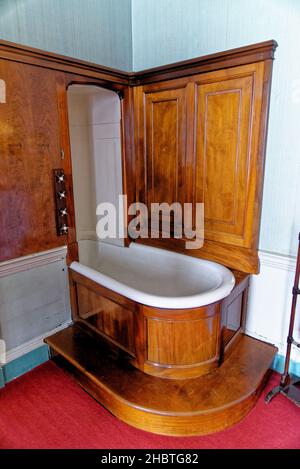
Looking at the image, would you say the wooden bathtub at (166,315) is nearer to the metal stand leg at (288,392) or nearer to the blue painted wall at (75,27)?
the metal stand leg at (288,392)

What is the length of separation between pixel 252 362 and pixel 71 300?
1.39 metres

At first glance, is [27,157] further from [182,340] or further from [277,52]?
[277,52]

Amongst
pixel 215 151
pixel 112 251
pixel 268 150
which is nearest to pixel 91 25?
pixel 215 151

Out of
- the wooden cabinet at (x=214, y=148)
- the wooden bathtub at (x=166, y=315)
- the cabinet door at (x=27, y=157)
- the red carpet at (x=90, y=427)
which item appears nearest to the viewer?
the red carpet at (x=90, y=427)

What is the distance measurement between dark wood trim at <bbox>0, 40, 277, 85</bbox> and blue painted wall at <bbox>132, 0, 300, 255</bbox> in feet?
0.31

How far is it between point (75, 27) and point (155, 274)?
6.45 ft

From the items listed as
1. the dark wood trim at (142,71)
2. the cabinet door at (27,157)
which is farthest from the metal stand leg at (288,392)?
the dark wood trim at (142,71)

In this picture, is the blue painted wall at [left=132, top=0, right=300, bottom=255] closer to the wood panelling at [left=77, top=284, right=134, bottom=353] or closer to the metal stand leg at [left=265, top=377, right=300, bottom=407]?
the metal stand leg at [left=265, top=377, right=300, bottom=407]

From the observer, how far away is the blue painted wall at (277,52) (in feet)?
5.75

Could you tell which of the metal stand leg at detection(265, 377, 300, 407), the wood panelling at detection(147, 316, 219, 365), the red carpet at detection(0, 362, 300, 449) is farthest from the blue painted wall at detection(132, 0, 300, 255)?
the red carpet at detection(0, 362, 300, 449)

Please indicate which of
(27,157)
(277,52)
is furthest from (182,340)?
(277,52)

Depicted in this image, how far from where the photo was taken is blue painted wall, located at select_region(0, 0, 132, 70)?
1.81m

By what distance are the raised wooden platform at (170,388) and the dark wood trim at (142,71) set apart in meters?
1.89
